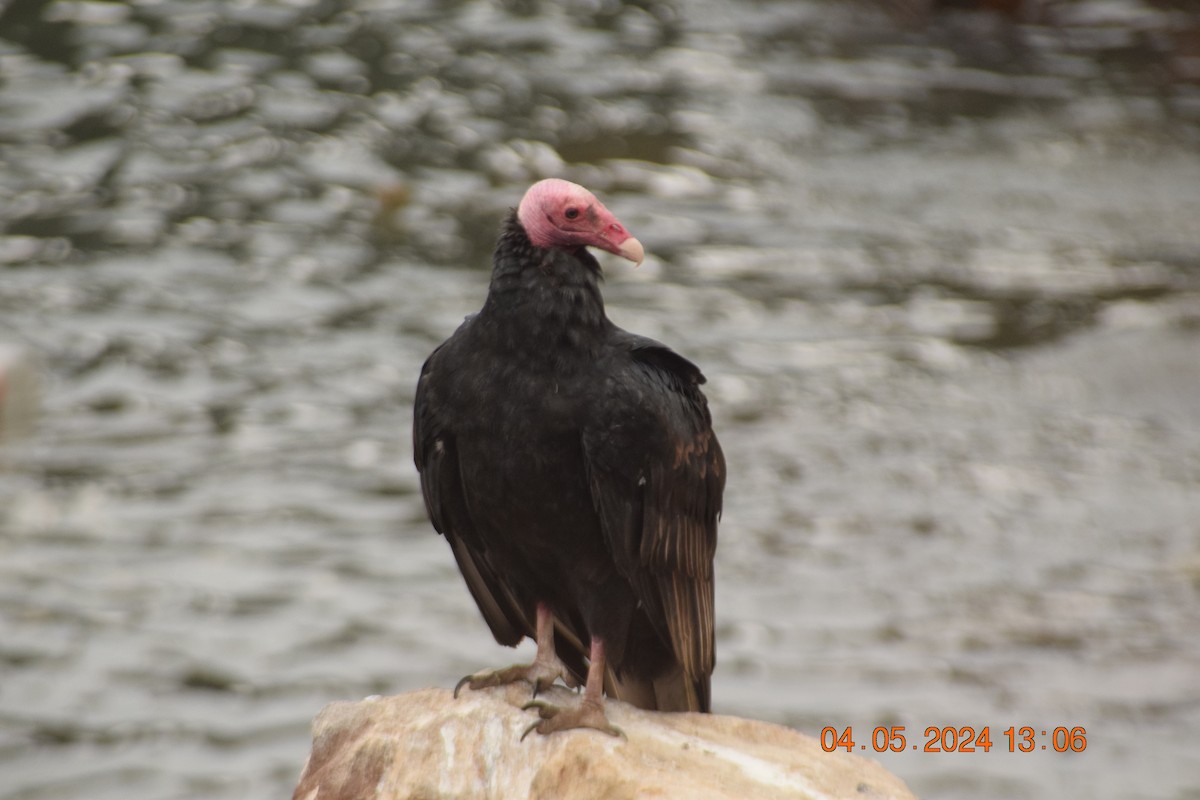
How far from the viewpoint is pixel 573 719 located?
4180 millimetres

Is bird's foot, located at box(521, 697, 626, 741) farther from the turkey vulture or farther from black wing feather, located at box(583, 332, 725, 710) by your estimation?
black wing feather, located at box(583, 332, 725, 710)

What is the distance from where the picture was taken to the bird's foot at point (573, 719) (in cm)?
417

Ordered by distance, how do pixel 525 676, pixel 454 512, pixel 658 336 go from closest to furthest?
pixel 454 512
pixel 525 676
pixel 658 336

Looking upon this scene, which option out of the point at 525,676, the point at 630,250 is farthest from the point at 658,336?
the point at 630,250

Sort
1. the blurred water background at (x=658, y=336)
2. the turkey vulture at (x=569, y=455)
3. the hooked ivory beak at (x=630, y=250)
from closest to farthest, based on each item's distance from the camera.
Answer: the turkey vulture at (x=569, y=455) < the hooked ivory beak at (x=630, y=250) < the blurred water background at (x=658, y=336)

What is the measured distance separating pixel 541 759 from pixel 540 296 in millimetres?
1177

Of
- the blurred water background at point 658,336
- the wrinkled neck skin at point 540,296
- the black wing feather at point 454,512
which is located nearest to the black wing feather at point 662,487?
the wrinkled neck skin at point 540,296

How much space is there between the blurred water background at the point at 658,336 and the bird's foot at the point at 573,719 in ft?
9.55

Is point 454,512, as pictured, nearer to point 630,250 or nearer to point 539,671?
point 539,671

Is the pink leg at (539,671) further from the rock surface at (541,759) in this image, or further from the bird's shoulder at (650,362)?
the bird's shoulder at (650,362)

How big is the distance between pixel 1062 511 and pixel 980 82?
7.52 meters

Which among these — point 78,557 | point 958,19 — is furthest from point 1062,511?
point 958,19

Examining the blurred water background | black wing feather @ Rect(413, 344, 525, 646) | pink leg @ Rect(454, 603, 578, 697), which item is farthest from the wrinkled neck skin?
the blurred water background

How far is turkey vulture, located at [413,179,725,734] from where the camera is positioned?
404 centimetres
